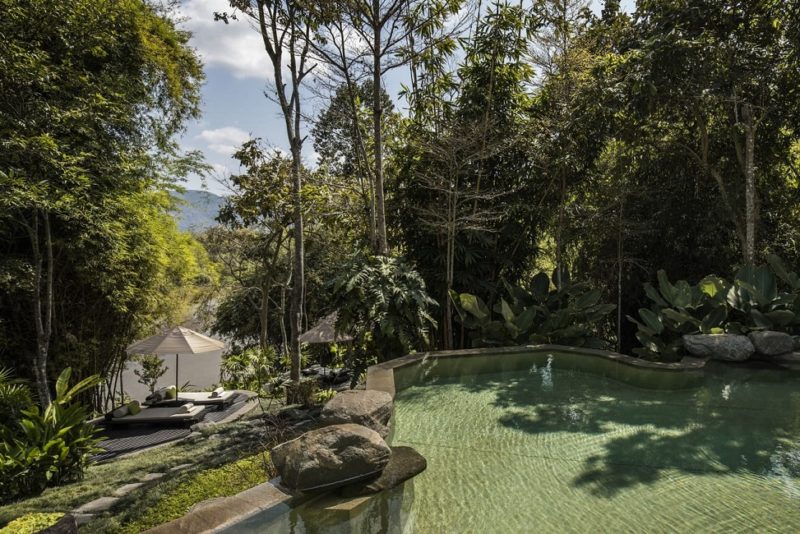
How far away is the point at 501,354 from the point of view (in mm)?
4672

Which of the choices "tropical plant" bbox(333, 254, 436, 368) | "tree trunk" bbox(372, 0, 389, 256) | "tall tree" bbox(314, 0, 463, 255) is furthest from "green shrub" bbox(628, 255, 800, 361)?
"tall tree" bbox(314, 0, 463, 255)

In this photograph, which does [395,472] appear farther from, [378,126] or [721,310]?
[721,310]

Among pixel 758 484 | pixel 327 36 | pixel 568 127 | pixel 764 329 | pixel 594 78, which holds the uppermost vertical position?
pixel 327 36

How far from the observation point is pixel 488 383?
428cm

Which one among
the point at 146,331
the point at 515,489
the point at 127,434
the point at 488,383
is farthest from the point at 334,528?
the point at 146,331

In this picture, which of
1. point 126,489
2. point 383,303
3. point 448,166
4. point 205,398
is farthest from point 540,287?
point 205,398

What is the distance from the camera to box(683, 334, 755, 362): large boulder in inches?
180

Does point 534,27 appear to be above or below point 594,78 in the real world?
above

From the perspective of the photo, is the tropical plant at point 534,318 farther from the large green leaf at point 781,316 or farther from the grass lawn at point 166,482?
the grass lawn at point 166,482

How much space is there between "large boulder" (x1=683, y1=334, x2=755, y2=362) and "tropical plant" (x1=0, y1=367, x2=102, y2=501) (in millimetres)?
6219

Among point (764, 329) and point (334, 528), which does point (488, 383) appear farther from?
point (764, 329)

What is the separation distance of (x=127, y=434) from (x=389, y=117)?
592 cm

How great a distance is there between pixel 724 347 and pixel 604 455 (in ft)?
9.73

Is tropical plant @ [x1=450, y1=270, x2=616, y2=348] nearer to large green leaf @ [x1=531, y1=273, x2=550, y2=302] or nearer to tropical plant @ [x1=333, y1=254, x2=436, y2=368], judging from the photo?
large green leaf @ [x1=531, y1=273, x2=550, y2=302]
